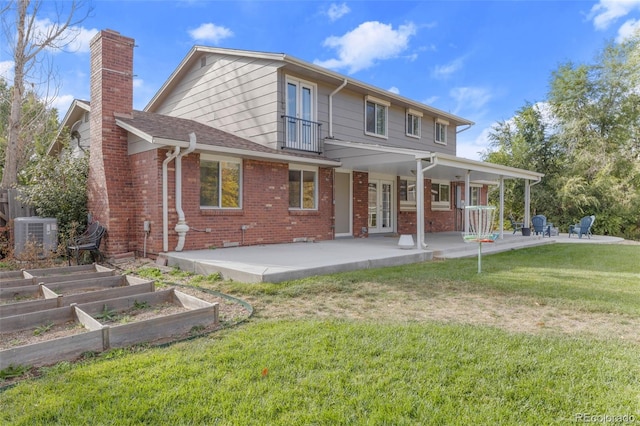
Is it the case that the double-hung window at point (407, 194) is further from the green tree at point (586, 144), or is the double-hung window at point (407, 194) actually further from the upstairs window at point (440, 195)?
the green tree at point (586, 144)

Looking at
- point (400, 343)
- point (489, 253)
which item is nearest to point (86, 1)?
point (400, 343)

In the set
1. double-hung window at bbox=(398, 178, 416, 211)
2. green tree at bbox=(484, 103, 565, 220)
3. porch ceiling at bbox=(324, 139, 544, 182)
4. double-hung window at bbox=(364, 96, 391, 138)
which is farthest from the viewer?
green tree at bbox=(484, 103, 565, 220)

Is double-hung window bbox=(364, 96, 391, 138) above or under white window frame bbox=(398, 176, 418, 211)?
above

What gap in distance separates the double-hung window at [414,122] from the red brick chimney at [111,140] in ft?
33.0

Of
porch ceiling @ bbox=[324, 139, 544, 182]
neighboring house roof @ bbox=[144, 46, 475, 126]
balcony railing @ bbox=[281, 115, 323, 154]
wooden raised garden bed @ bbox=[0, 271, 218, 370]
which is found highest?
neighboring house roof @ bbox=[144, 46, 475, 126]

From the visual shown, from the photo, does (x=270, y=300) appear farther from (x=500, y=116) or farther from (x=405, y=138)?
(x=500, y=116)

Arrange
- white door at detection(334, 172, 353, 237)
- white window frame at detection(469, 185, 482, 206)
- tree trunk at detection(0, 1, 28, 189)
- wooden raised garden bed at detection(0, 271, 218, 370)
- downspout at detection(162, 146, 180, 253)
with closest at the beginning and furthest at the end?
wooden raised garden bed at detection(0, 271, 218, 370), downspout at detection(162, 146, 180, 253), tree trunk at detection(0, 1, 28, 189), white door at detection(334, 172, 353, 237), white window frame at detection(469, 185, 482, 206)

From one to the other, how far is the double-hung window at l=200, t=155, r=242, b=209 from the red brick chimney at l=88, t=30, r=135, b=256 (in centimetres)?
169

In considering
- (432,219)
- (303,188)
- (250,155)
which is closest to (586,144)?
(432,219)

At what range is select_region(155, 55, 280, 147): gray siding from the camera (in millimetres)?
10742

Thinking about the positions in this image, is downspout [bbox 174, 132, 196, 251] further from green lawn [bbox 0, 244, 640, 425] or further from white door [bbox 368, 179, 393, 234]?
white door [bbox 368, 179, 393, 234]

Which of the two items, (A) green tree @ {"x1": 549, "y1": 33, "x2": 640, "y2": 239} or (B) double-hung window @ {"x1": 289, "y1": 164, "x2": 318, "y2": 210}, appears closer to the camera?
(B) double-hung window @ {"x1": 289, "y1": 164, "x2": 318, "y2": 210}

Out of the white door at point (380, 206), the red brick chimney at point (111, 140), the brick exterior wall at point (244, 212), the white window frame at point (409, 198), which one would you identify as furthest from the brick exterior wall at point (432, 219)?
the red brick chimney at point (111, 140)

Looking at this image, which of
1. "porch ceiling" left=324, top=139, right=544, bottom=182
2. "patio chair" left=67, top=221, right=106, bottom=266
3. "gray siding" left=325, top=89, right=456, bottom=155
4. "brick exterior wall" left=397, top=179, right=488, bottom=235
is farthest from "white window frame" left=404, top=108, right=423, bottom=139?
"patio chair" left=67, top=221, right=106, bottom=266
